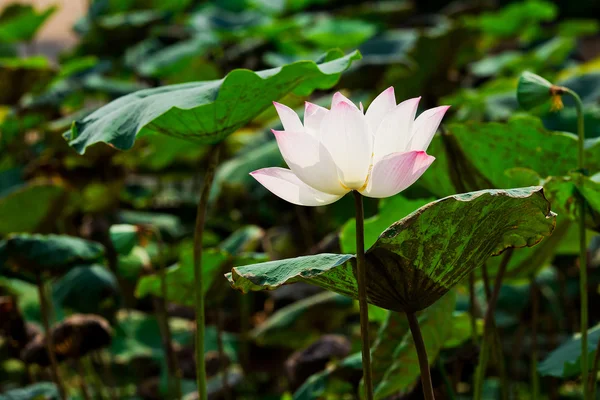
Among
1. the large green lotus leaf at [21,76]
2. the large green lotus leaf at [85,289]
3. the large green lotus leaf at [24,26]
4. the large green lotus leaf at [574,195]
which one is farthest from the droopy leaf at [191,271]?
the large green lotus leaf at [24,26]

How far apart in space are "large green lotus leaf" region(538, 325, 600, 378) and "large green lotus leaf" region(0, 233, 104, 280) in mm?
624

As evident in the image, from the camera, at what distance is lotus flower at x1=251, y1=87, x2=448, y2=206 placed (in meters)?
0.64

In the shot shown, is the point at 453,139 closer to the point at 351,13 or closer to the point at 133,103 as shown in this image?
the point at 133,103

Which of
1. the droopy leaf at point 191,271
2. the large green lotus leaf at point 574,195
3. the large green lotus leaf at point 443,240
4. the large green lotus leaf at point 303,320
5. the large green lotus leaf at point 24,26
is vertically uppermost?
the large green lotus leaf at point 24,26

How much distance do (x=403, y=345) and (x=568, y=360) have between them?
0.20 meters

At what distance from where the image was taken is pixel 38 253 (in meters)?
1.16

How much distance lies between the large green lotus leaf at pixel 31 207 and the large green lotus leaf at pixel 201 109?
0.92m

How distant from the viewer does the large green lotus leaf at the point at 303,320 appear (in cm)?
165

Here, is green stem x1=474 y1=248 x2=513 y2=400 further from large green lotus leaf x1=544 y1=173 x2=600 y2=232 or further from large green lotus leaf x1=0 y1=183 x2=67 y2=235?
large green lotus leaf x1=0 y1=183 x2=67 y2=235

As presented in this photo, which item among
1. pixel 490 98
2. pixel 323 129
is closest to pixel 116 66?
pixel 490 98

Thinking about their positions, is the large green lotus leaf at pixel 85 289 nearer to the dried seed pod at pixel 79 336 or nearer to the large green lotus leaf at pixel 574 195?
the dried seed pod at pixel 79 336

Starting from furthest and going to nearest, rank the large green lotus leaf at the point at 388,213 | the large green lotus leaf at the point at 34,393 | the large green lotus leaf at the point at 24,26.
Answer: the large green lotus leaf at the point at 24,26 → the large green lotus leaf at the point at 34,393 → the large green lotus leaf at the point at 388,213

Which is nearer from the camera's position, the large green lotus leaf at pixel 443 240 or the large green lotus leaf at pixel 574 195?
the large green lotus leaf at pixel 443 240

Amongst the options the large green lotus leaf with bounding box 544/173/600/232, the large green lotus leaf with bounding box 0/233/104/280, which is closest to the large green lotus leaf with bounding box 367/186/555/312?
the large green lotus leaf with bounding box 544/173/600/232
